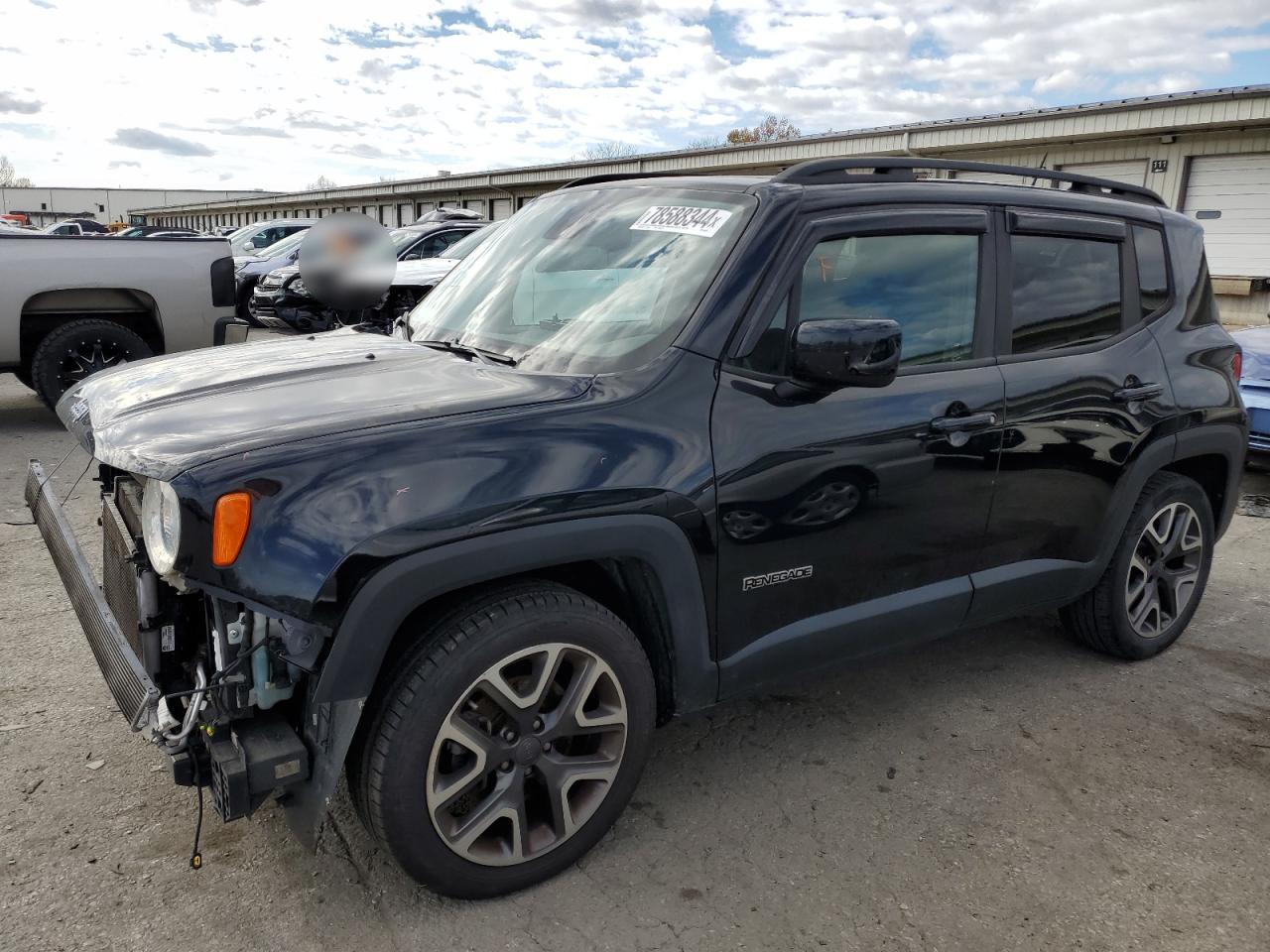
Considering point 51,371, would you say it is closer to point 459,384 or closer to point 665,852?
point 459,384

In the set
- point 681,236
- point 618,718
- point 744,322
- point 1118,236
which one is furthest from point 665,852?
point 1118,236

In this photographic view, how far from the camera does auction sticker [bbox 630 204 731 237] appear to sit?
2.88 meters

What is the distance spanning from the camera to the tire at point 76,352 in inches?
297

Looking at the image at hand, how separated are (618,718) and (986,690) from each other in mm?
1881

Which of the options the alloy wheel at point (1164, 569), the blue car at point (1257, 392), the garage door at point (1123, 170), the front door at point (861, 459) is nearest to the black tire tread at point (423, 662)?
the front door at point (861, 459)

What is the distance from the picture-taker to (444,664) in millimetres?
2250

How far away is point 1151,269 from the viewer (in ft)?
12.4

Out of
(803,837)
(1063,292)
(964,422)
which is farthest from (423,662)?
(1063,292)

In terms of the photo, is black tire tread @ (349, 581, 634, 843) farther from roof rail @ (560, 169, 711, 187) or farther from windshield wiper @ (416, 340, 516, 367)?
roof rail @ (560, 169, 711, 187)

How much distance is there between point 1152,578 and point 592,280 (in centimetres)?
262

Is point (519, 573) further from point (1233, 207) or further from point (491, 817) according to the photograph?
point (1233, 207)

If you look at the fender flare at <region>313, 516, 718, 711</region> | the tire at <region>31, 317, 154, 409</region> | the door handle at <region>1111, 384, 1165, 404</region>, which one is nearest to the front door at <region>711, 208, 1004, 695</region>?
the fender flare at <region>313, 516, 718, 711</region>

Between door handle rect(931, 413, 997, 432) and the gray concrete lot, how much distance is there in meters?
0.80

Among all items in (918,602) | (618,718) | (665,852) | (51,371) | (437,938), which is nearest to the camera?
(437,938)
